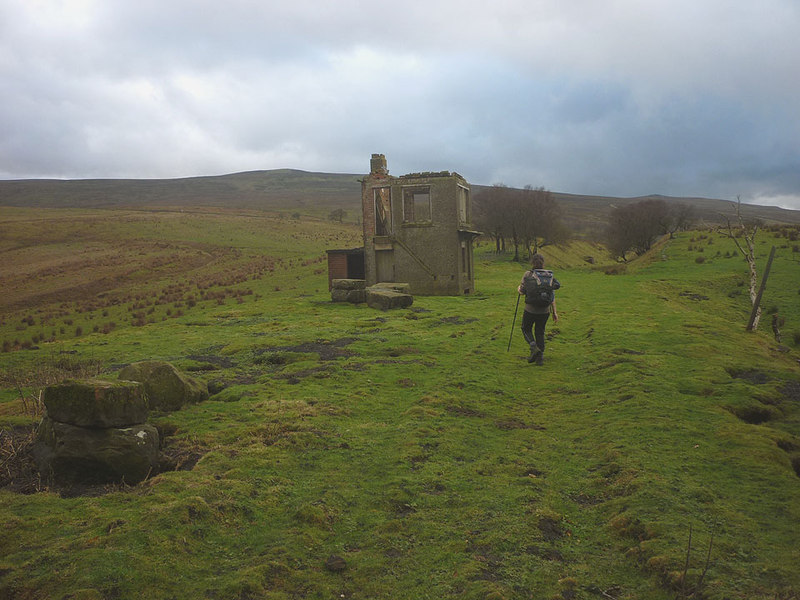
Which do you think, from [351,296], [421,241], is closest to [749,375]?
[351,296]

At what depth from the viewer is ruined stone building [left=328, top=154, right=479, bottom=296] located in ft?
112

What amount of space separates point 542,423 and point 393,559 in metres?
5.09

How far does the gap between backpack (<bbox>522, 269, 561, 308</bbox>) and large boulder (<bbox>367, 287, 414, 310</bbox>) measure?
12.5 m

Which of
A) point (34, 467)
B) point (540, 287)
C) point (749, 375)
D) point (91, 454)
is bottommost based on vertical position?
point (749, 375)

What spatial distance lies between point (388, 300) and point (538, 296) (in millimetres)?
12839

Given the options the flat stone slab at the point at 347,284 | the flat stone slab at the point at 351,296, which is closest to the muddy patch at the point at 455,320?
the flat stone slab at the point at 351,296

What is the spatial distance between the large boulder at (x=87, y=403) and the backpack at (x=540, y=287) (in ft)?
30.2

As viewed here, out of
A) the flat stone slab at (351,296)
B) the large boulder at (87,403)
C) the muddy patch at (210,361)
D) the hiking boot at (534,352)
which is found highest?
the large boulder at (87,403)

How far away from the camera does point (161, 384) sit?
10336mm

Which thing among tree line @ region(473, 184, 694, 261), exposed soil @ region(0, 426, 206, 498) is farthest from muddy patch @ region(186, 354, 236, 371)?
tree line @ region(473, 184, 694, 261)

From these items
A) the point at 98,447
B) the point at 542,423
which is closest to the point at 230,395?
the point at 98,447

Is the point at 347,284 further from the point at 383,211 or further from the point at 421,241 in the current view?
the point at 383,211

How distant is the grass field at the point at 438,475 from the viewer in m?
5.46

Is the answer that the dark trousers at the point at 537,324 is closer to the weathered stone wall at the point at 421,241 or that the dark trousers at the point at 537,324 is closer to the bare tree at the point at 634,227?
the weathered stone wall at the point at 421,241
